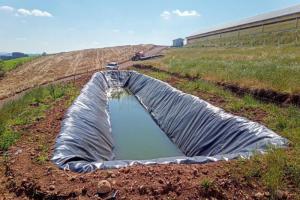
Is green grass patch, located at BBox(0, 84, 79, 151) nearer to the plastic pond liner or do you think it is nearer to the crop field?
the plastic pond liner

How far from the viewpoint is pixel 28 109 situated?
10273 millimetres

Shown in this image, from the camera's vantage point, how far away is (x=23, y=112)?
385 inches

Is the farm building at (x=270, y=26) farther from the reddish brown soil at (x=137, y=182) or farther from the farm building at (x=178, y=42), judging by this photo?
the reddish brown soil at (x=137, y=182)

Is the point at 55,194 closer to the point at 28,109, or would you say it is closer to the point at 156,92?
the point at 28,109

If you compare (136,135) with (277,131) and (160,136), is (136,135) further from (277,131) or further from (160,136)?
(277,131)

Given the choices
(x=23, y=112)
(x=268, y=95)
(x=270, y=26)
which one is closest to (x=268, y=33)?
(x=270, y=26)

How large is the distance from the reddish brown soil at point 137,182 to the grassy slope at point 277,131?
0.18 m

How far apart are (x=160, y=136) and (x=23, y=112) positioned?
4348mm

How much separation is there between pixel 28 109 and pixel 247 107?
686cm

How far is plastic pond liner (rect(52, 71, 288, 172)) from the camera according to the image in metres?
5.73

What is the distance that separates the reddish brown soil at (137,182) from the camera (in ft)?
→ 14.0

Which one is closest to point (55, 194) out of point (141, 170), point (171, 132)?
point (141, 170)

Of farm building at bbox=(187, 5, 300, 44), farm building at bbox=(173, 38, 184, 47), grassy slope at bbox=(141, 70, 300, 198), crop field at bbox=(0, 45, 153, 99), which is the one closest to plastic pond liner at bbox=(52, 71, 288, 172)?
grassy slope at bbox=(141, 70, 300, 198)

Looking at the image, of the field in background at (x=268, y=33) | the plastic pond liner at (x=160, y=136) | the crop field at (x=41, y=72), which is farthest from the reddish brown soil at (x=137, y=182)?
the field in background at (x=268, y=33)
